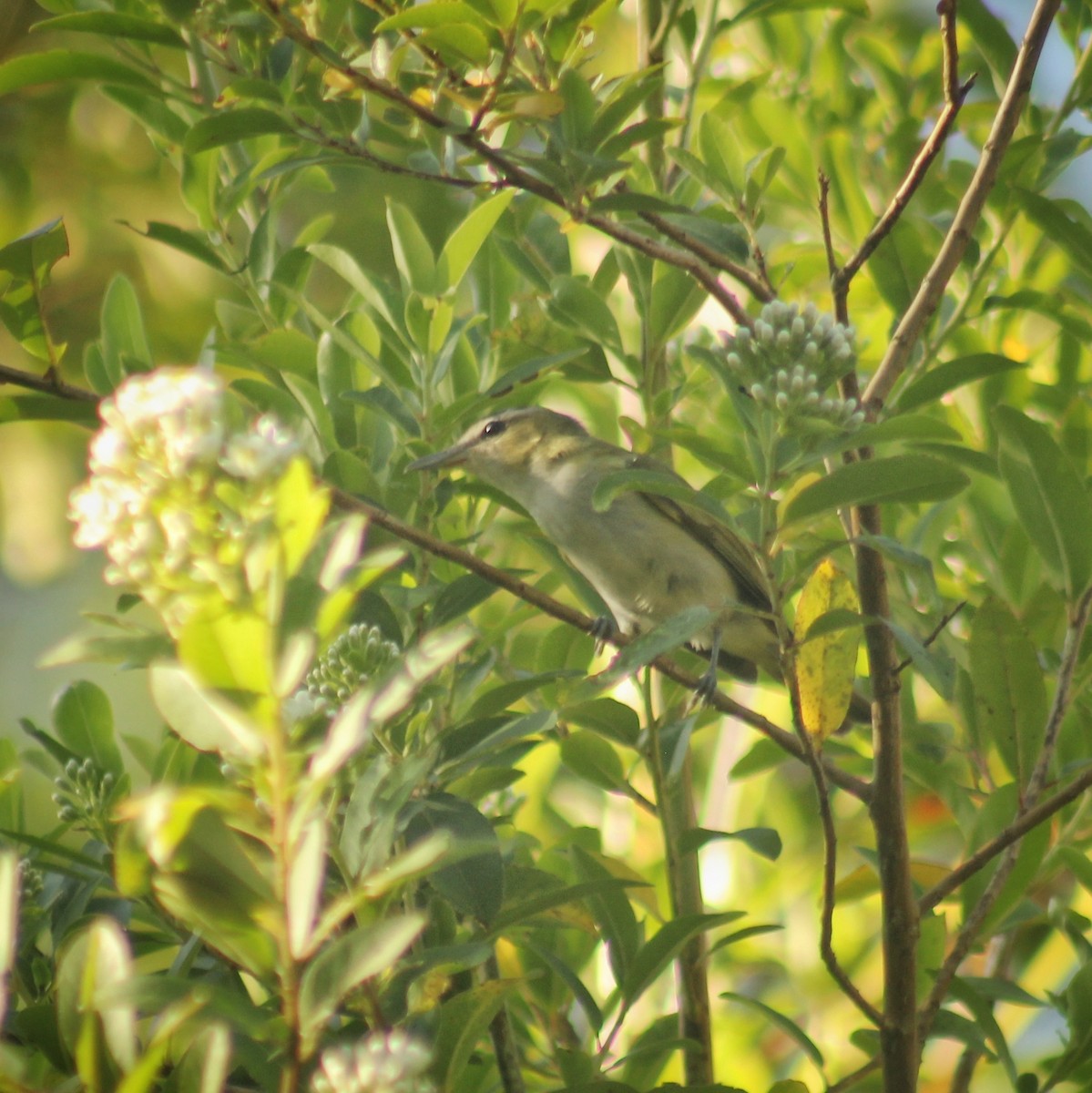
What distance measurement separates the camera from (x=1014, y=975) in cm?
269

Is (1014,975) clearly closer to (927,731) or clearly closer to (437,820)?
(927,731)

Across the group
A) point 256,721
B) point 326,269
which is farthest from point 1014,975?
point 326,269

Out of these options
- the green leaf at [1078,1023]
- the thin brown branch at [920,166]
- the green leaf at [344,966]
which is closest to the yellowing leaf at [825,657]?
the thin brown branch at [920,166]

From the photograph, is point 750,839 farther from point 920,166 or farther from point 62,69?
point 62,69

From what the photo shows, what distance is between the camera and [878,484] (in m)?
1.58

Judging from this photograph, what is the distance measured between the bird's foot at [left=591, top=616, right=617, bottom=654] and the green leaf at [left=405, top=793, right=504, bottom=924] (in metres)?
0.52

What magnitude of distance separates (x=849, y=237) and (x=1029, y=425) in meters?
1.02

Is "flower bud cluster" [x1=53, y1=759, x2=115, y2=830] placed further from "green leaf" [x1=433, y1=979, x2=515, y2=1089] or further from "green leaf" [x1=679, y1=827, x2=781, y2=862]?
"green leaf" [x1=679, y1=827, x2=781, y2=862]

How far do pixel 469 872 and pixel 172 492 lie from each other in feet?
2.33

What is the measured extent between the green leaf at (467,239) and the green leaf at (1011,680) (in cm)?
90

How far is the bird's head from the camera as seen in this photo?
3648 mm

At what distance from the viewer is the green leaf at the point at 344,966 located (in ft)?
3.28

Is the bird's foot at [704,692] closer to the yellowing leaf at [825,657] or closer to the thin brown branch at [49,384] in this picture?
the yellowing leaf at [825,657]

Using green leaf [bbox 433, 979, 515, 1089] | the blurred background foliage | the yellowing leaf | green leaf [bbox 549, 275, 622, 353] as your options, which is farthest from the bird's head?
green leaf [bbox 433, 979, 515, 1089]
